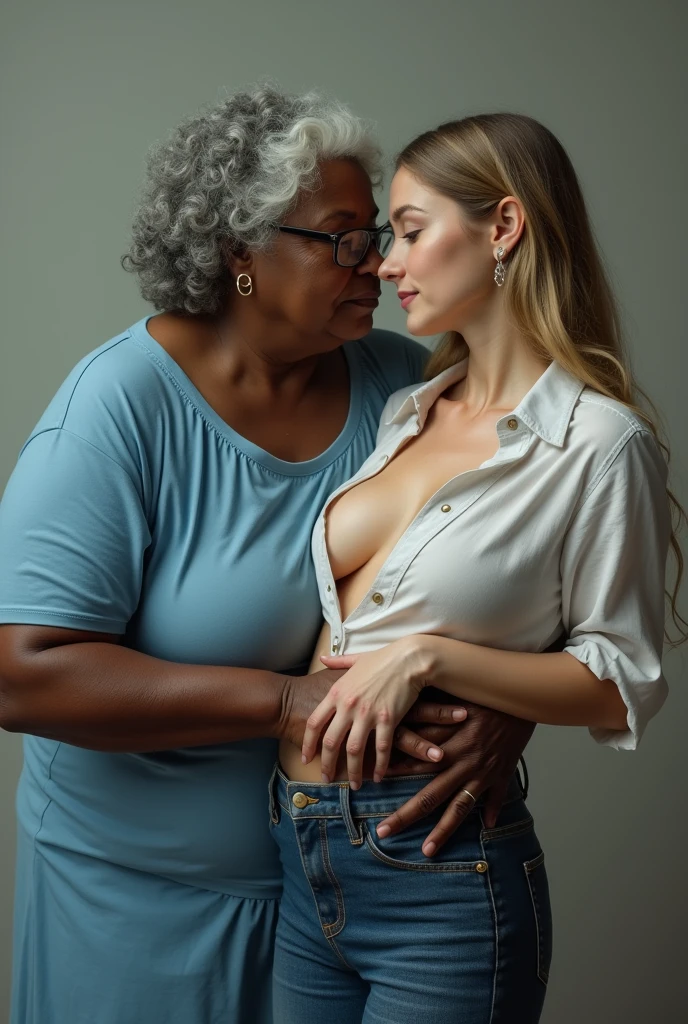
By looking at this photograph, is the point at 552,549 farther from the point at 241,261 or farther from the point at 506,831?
the point at 241,261

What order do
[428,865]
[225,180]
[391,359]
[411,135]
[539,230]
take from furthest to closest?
[411,135] → [391,359] → [225,180] → [539,230] → [428,865]

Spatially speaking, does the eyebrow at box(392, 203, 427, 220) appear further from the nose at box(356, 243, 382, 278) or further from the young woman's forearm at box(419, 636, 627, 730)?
the young woman's forearm at box(419, 636, 627, 730)

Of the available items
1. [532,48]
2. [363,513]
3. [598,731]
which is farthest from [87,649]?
[532,48]

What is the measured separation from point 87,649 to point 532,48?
1.99 meters

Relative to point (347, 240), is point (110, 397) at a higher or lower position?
lower

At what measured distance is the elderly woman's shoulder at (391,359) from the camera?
2.16m

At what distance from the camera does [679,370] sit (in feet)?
9.87

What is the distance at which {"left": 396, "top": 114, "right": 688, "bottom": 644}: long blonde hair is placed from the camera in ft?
5.59

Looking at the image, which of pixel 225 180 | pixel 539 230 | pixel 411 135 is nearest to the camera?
pixel 539 230

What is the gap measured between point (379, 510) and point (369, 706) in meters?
0.33

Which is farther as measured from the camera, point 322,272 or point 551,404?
point 322,272

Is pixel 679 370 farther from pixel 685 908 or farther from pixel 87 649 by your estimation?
pixel 87 649

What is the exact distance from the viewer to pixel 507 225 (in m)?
1.72

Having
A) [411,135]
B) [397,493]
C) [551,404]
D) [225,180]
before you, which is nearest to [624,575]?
[551,404]
